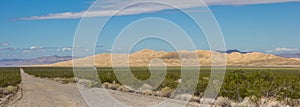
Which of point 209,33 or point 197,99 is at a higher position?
point 209,33

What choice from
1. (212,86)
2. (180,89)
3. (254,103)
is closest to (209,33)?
(254,103)

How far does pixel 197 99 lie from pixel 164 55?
158 metres

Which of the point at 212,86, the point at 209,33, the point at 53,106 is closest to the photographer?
the point at 209,33

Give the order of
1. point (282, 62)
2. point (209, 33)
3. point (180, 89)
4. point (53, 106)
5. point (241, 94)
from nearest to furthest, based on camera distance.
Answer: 1. point (209, 33)
2. point (53, 106)
3. point (241, 94)
4. point (180, 89)
5. point (282, 62)

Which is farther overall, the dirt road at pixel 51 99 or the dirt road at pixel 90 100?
the dirt road at pixel 51 99

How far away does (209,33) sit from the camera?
17.5 m

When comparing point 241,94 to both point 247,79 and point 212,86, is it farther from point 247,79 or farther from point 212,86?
point 212,86

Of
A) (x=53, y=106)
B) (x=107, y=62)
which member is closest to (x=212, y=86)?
(x=53, y=106)

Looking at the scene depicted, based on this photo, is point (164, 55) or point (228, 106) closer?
point (228, 106)

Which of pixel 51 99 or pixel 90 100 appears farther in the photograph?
pixel 51 99

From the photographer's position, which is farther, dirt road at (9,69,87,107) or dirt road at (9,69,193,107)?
dirt road at (9,69,87,107)

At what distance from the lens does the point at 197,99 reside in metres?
27.1

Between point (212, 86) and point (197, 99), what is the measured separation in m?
3.15

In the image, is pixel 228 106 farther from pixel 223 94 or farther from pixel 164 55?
pixel 164 55
